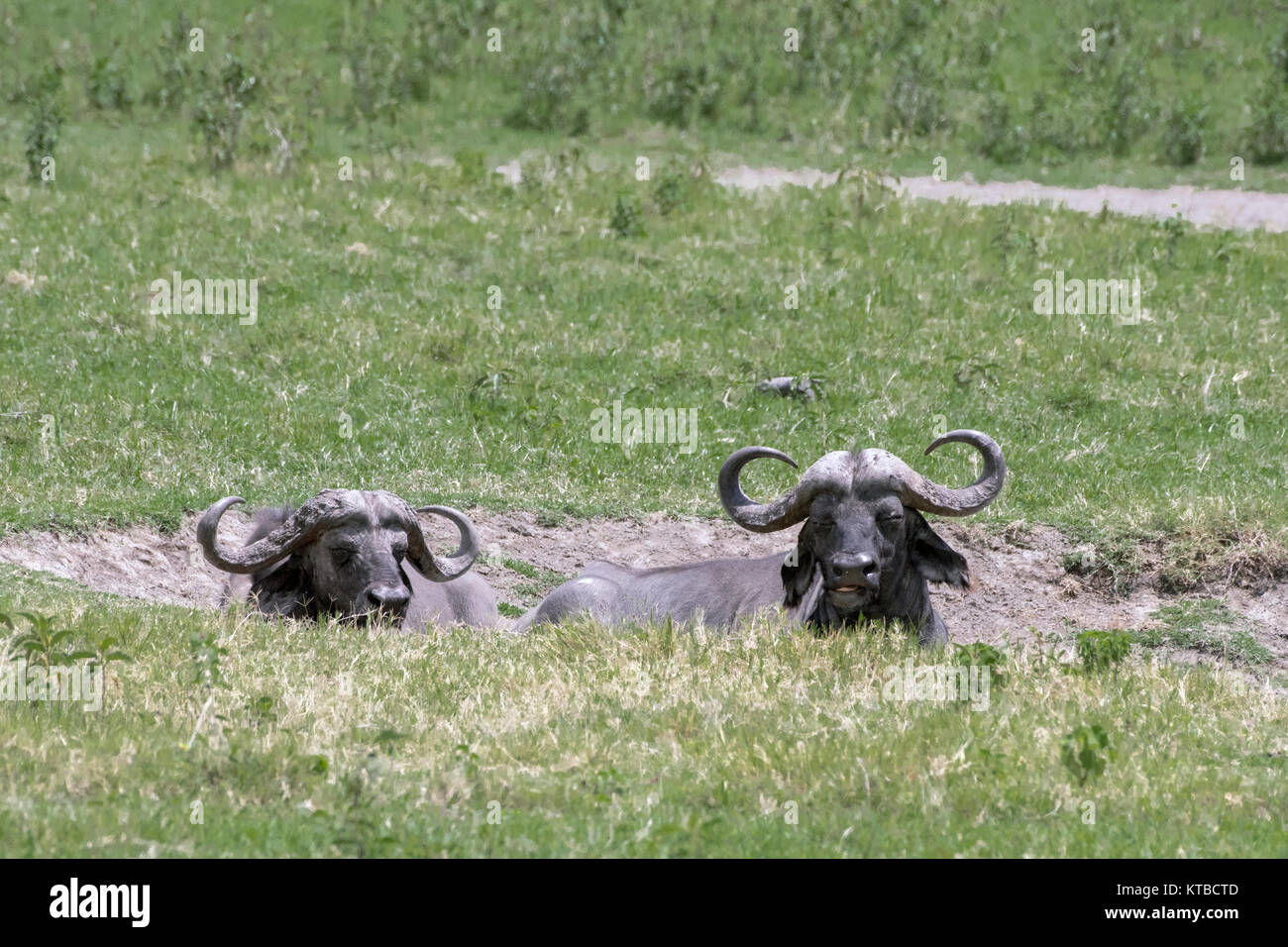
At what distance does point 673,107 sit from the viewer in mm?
27750

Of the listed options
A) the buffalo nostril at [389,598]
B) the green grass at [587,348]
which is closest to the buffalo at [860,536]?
the buffalo nostril at [389,598]

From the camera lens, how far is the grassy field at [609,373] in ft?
23.5

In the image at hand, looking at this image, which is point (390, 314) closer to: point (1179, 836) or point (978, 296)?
point (978, 296)

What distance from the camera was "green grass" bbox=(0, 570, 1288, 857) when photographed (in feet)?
21.7

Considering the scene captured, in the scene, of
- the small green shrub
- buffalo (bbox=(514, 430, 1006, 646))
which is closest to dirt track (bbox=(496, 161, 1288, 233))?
buffalo (bbox=(514, 430, 1006, 646))

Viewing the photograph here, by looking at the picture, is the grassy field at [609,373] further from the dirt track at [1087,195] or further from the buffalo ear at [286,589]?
the buffalo ear at [286,589]

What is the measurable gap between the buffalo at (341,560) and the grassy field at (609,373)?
0.92 meters

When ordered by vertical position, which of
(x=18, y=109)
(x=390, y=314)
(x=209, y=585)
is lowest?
(x=209, y=585)

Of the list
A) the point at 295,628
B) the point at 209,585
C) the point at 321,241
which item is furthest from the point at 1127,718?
the point at 321,241

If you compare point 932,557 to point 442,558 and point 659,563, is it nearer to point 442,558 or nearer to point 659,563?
point 659,563

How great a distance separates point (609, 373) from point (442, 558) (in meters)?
4.92

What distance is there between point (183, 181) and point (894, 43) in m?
13.9

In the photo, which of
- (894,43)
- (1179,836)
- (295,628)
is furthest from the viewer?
(894,43)

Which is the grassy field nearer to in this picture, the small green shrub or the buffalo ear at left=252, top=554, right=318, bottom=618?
the small green shrub
